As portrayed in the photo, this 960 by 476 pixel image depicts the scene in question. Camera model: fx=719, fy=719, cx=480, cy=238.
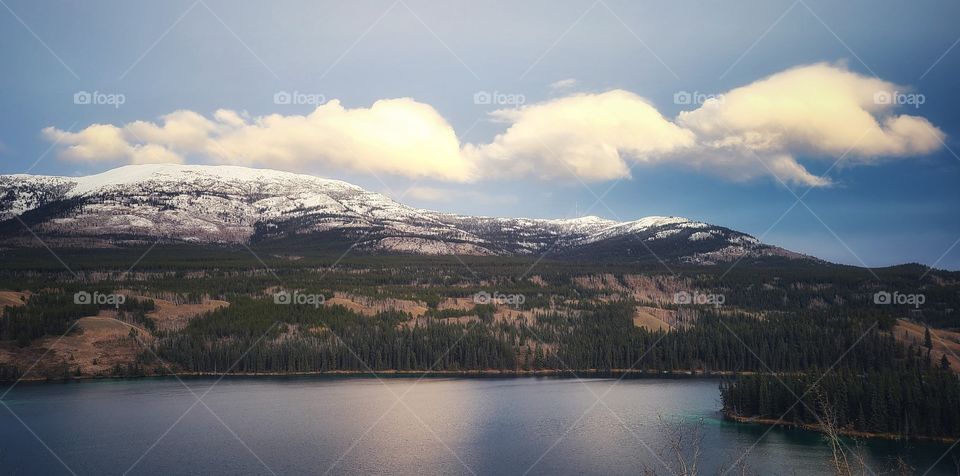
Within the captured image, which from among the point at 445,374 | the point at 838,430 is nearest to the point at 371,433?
the point at 838,430

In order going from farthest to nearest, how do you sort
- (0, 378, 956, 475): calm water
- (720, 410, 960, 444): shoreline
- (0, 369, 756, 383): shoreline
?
(0, 369, 756, 383): shoreline < (720, 410, 960, 444): shoreline < (0, 378, 956, 475): calm water

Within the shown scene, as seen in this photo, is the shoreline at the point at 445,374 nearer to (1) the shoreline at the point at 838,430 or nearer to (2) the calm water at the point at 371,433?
(2) the calm water at the point at 371,433

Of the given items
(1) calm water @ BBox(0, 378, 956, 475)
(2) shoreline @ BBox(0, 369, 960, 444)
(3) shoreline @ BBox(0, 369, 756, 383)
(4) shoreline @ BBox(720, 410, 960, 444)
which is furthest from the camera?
(3) shoreline @ BBox(0, 369, 756, 383)

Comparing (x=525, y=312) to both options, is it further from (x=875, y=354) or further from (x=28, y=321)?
(x=28, y=321)

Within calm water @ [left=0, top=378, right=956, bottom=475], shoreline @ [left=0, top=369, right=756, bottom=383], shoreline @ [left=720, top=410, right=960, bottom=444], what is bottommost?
shoreline @ [left=720, top=410, right=960, bottom=444]

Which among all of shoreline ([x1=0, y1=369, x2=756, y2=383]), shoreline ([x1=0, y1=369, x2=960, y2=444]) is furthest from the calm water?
shoreline ([x1=0, y1=369, x2=756, y2=383])

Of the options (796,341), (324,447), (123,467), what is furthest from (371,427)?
(796,341)

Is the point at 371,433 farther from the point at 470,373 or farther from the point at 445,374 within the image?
the point at 470,373

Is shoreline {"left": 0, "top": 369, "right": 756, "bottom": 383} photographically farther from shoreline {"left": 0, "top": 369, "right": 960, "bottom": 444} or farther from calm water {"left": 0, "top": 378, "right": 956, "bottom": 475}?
calm water {"left": 0, "top": 378, "right": 956, "bottom": 475}
